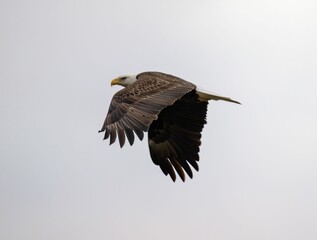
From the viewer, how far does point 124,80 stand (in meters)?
20.3

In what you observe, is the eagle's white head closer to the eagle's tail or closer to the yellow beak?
the yellow beak

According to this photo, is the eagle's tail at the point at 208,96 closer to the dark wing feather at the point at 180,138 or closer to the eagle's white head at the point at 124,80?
the dark wing feather at the point at 180,138

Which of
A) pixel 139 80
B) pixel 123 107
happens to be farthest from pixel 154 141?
pixel 123 107

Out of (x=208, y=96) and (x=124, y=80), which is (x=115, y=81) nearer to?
(x=124, y=80)

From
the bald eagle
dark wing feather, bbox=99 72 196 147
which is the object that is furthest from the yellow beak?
dark wing feather, bbox=99 72 196 147

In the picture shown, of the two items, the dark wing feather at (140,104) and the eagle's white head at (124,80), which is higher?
the eagle's white head at (124,80)

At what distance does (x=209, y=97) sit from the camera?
18.3 m

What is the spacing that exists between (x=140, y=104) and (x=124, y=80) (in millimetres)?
3755

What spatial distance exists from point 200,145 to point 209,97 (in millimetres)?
1258

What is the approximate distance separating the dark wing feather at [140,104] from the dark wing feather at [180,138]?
903 millimetres

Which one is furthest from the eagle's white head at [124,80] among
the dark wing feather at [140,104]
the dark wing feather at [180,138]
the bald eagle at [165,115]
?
the dark wing feather at [140,104]

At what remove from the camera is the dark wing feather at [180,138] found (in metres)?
19.0

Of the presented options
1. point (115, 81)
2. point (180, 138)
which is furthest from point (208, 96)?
point (115, 81)

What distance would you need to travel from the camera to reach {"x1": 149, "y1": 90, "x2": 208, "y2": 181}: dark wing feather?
748 inches
